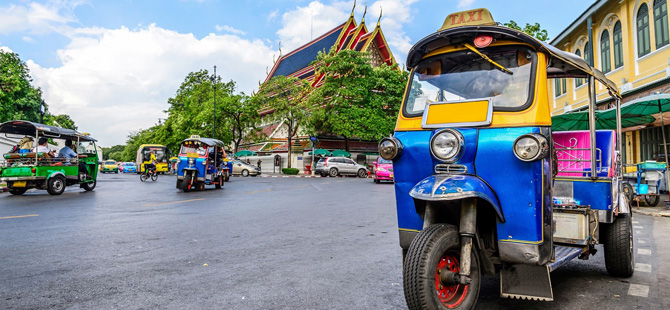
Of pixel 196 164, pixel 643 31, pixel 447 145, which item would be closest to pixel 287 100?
pixel 196 164

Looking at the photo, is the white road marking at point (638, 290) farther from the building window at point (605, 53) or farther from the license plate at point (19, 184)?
the building window at point (605, 53)

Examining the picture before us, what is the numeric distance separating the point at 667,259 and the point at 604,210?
176 centimetres

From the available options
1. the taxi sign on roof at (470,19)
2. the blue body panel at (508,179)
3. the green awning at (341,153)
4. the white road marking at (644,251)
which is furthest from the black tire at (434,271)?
the green awning at (341,153)

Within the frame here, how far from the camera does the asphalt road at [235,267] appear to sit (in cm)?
333

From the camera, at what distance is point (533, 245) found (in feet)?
9.32

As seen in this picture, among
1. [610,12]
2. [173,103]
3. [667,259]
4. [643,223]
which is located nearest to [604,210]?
[667,259]

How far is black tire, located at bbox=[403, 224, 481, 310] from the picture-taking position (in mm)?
2559

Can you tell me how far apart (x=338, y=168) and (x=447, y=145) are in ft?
93.9

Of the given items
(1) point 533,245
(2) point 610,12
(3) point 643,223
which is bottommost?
(3) point 643,223

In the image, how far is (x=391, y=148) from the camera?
10.9ft

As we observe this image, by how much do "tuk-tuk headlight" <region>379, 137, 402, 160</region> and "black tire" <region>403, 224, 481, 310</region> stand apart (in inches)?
29.8

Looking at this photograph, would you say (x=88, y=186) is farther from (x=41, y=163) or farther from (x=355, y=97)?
(x=355, y=97)

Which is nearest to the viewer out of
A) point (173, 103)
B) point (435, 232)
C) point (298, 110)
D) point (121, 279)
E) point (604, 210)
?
point (435, 232)

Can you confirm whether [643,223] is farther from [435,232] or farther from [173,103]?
[173,103]
